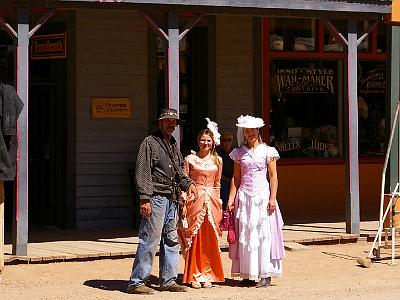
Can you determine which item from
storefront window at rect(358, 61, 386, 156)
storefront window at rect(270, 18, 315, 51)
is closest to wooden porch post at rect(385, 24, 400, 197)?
storefront window at rect(270, 18, 315, 51)

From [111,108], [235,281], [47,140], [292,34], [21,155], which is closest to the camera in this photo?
[235,281]

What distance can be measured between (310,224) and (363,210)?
1999 mm

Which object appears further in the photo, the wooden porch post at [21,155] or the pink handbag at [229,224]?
the wooden porch post at [21,155]

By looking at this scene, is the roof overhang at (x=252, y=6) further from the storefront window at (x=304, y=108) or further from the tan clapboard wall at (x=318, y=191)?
the tan clapboard wall at (x=318, y=191)

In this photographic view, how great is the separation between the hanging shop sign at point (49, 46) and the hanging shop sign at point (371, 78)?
5.31 m

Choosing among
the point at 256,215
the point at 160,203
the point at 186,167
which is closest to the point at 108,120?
the point at 186,167

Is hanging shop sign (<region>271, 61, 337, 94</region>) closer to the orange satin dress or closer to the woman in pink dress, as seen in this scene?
the woman in pink dress

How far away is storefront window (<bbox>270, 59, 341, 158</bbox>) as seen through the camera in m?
17.7

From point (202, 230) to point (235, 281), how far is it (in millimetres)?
843

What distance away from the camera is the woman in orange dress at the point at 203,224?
449 inches

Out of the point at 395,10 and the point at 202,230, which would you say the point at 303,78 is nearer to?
the point at 395,10

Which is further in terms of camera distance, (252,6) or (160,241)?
(252,6)

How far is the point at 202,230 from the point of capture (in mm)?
11445

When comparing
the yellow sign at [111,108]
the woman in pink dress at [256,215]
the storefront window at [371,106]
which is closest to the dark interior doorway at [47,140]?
the yellow sign at [111,108]
